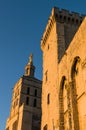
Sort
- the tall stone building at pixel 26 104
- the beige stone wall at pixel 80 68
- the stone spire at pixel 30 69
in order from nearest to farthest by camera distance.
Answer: the beige stone wall at pixel 80 68 → the tall stone building at pixel 26 104 → the stone spire at pixel 30 69

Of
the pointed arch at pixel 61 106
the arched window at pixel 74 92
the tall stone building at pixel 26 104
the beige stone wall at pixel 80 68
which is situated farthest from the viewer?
the tall stone building at pixel 26 104

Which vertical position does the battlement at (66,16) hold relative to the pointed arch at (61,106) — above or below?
above

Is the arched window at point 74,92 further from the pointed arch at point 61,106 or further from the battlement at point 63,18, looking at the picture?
the battlement at point 63,18

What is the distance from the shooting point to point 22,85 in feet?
138

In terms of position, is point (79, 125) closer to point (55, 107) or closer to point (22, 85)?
point (55, 107)

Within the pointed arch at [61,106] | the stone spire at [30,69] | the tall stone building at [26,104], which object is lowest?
the pointed arch at [61,106]

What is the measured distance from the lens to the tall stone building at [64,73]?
1427cm

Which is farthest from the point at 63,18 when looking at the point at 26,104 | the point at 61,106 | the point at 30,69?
the point at 30,69

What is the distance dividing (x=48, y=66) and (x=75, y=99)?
6.91 meters

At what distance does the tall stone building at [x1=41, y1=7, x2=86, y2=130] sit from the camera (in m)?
14.3

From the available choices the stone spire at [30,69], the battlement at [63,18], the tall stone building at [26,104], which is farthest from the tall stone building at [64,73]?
the stone spire at [30,69]

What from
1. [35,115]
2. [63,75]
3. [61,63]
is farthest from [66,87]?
[35,115]

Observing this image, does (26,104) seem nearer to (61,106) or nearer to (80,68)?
(61,106)

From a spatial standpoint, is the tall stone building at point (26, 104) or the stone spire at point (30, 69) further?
the stone spire at point (30, 69)
